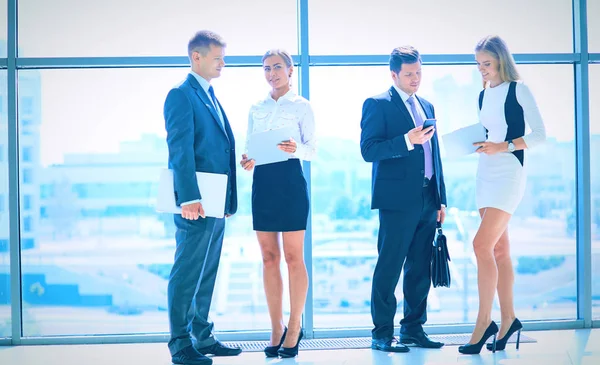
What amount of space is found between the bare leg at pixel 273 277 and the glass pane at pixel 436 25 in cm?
127

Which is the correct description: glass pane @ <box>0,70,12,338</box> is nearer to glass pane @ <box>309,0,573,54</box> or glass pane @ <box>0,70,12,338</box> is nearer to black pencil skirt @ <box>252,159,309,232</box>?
black pencil skirt @ <box>252,159,309,232</box>

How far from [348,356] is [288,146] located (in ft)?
3.93

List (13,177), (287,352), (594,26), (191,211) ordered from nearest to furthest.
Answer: (191,211), (287,352), (13,177), (594,26)

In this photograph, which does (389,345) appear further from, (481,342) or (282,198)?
(282,198)

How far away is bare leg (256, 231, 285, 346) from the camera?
12.1 feet

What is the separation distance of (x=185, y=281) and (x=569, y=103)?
9.03ft

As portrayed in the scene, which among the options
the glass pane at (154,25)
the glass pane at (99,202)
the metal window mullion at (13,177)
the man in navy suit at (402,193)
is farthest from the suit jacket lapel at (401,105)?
the metal window mullion at (13,177)

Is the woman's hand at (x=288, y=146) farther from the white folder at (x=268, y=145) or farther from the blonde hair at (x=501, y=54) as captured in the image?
the blonde hair at (x=501, y=54)

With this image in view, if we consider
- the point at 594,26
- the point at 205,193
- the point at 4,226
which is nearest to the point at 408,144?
the point at 205,193

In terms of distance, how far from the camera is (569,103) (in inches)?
173

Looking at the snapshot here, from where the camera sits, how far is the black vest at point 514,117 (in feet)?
11.8

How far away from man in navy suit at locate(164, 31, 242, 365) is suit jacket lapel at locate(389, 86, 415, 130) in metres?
0.94

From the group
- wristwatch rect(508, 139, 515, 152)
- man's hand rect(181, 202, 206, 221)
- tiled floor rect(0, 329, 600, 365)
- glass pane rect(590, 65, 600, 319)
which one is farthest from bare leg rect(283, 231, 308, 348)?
glass pane rect(590, 65, 600, 319)

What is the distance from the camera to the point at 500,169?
360 centimetres
